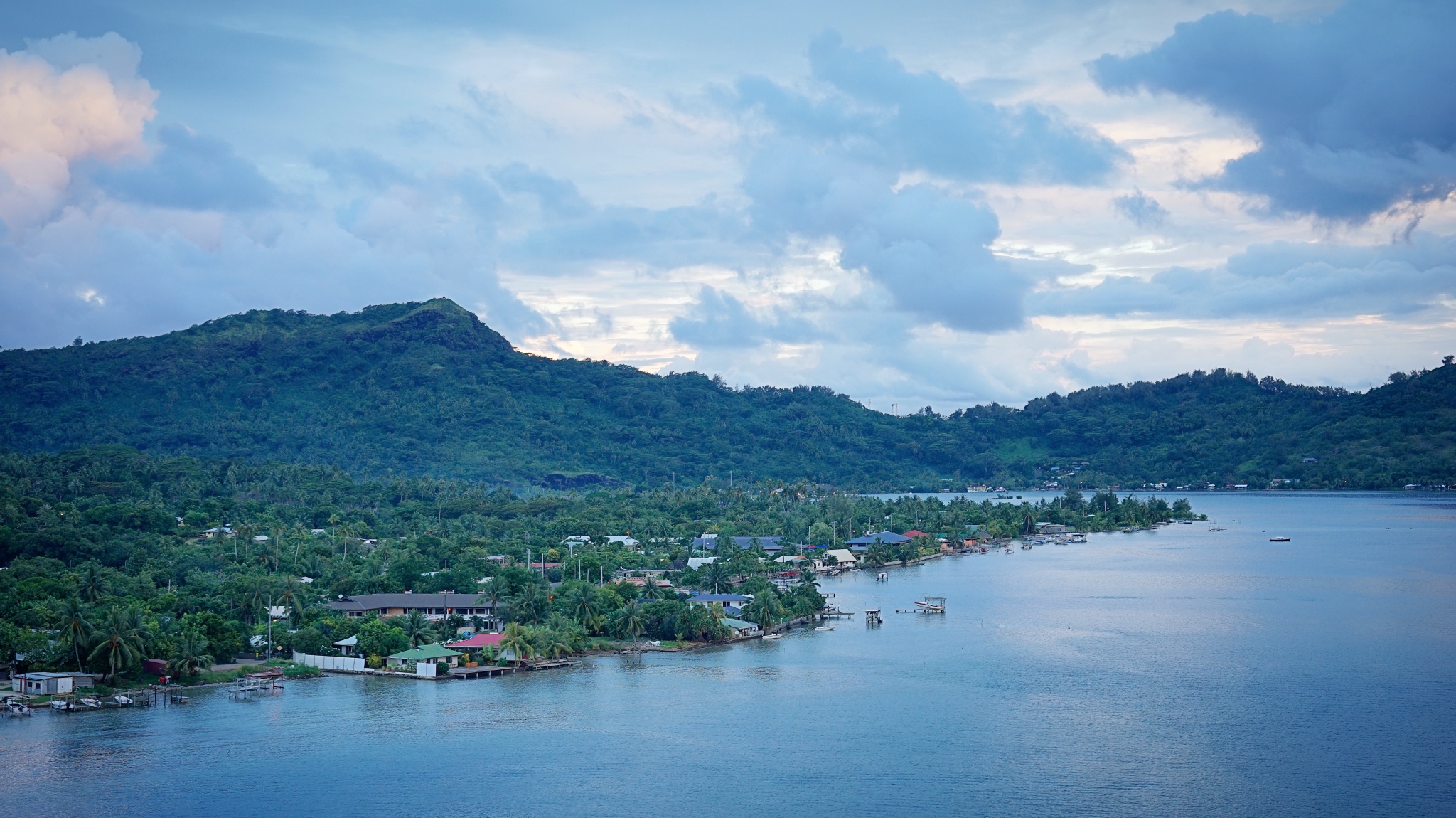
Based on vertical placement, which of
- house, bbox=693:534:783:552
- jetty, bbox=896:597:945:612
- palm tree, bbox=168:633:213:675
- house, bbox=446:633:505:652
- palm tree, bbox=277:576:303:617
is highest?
house, bbox=693:534:783:552

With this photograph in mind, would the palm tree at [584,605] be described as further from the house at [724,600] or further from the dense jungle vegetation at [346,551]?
the house at [724,600]

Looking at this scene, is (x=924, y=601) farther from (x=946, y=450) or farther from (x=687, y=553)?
(x=946, y=450)

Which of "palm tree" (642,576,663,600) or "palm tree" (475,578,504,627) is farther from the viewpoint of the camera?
"palm tree" (642,576,663,600)

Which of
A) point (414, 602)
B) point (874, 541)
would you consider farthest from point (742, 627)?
point (874, 541)

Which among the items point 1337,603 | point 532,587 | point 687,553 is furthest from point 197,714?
point 1337,603

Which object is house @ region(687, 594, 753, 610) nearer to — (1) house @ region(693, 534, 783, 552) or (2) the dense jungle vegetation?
(2) the dense jungle vegetation

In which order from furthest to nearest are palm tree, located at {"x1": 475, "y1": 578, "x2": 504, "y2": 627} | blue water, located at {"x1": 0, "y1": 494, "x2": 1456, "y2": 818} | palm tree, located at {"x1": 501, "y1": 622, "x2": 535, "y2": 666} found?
palm tree, located at {"x1": 475, "y1": 578, "x2": 504, "y2": 627} → palm tree, located at {"x1": 501, "y1": 622, "x2": 535, "y2": 666} → blue water, located at {"x1": 0, "y1": 494, "x2": 1456, "y2": 818}

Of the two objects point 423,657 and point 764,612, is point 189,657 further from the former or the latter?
point 764,612

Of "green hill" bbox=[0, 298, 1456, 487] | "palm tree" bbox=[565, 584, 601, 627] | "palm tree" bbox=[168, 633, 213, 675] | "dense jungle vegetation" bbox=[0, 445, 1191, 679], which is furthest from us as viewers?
"green hill" bbox=[0, 298, 1456, 487]

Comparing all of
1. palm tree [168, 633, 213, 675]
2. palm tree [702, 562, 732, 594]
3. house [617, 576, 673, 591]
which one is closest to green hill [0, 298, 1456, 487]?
house [617, 576, 673, 591]
